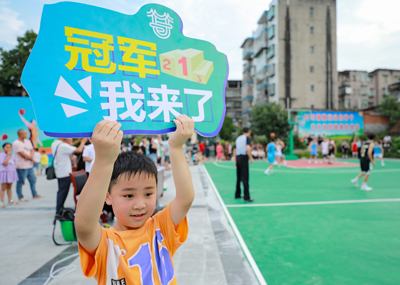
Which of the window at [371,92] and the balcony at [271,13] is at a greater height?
the balcony at [271,13]

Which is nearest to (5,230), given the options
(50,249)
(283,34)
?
(50,249)

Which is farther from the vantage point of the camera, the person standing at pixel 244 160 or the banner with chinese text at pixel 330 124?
the banner with chinese text at pixel 330 124

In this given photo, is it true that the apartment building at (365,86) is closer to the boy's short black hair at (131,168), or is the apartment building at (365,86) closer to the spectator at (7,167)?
the spectator at (7,167)

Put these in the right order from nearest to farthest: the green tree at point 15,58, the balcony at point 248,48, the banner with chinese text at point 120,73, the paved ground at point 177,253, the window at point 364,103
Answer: the banner with chinese text at point 120,73 < the paved ground at point 177,253 < the green tree at point 15,58 < the window at point 364,103 < the balcony at point 248,48

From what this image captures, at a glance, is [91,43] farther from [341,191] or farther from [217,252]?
[341,191]

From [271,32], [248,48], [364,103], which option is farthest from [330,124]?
[248,48]

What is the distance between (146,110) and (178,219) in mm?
605

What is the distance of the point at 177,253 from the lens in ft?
11.1

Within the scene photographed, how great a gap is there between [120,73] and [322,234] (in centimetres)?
391

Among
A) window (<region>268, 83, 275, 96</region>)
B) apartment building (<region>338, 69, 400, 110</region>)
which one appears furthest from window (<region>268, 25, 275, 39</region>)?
apartment building (<region>338, 69, 400, 110</region>)

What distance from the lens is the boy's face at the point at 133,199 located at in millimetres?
1264

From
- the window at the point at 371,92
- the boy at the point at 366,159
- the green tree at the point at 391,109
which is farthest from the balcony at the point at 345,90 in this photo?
the boy at the point at 366,159

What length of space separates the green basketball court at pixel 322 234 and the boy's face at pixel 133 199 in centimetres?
204

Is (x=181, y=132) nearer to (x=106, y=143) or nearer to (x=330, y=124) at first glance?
(x=106, y=143)
